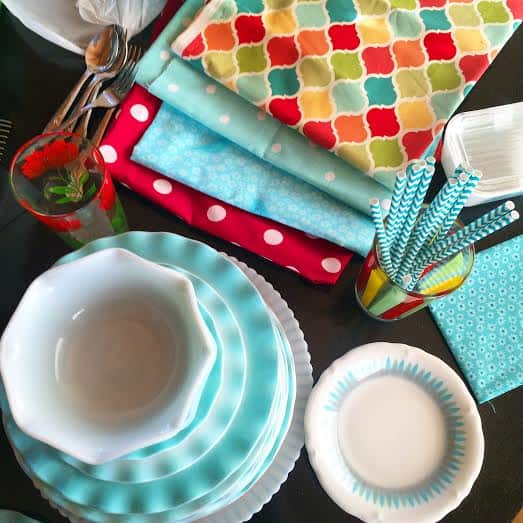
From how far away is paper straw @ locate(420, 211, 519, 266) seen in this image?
0.36 metres

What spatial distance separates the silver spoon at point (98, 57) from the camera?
1.80 ft

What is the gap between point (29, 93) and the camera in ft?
1.89

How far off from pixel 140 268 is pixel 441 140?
0.36m

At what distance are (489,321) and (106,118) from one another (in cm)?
40

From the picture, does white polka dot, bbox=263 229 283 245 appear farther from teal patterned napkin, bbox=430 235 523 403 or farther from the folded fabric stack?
teal patterned napkin, bbox=430 235 523 403

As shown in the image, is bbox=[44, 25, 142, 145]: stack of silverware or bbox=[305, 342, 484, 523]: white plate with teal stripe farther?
bbox=[44, 25, 142, 145]: stack of silverware

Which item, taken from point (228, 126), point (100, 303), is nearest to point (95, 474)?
point (100, 303)

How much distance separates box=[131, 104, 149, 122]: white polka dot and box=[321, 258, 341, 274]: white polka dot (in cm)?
22

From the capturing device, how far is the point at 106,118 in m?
0.54

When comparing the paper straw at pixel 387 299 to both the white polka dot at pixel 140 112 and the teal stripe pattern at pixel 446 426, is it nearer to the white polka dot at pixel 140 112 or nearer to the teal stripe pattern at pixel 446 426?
the teal stripe pattern at pixel 446 426

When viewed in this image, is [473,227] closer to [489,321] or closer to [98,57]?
[489,321]

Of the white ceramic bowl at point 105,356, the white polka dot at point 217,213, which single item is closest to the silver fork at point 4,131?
the white polka dot at point 217,213

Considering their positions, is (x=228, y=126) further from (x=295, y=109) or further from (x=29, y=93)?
(x=29, y=93)

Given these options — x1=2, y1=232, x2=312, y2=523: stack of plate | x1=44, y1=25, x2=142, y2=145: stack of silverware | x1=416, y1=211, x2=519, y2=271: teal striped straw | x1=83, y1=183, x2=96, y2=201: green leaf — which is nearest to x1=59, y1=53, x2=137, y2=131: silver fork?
x1=44, y1=25, x2=142, y2=145: stack of silverware
